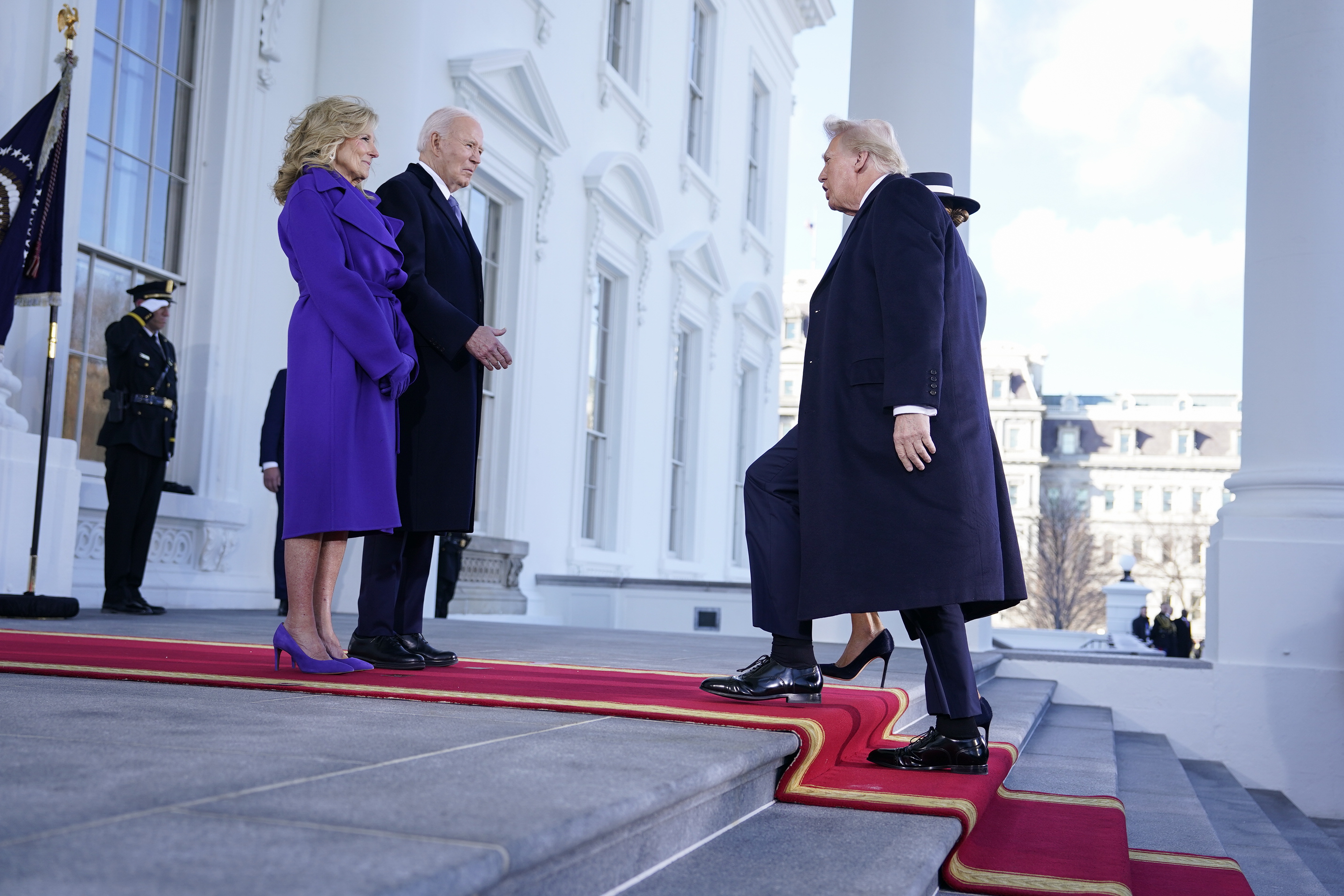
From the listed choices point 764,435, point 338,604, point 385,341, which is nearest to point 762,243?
point 764,435

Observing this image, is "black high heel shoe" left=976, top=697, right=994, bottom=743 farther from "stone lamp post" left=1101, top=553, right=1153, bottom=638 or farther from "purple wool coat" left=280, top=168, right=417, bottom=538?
"stone lamp post" left=1101, top=553, right=1153, bottom=638

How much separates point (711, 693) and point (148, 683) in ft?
4.73

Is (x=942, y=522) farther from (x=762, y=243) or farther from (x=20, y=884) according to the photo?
(x=762, y=243)

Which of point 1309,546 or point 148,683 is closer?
point 148,683

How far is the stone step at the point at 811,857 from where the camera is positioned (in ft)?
5.98

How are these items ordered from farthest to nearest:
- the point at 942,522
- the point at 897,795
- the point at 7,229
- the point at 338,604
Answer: the point at 338,604 < the point at 7,229 < the point at 942,522 < the point at 897,795

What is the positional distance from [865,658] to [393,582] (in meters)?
1.43

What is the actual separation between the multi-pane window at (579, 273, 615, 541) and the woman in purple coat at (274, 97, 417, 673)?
959 centimetres

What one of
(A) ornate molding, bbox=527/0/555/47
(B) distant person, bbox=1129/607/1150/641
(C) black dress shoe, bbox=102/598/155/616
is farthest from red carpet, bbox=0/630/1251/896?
(B) distant person, bbox=1129/607/1150/641

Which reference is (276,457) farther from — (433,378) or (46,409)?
(433,378)

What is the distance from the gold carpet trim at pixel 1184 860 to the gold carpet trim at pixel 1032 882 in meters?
0.79

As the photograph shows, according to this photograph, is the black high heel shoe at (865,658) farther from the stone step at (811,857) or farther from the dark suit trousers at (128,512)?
the dark suit trousers at (128,512)

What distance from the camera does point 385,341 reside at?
3.32 meters

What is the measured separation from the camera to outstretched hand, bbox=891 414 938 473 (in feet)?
9.14
